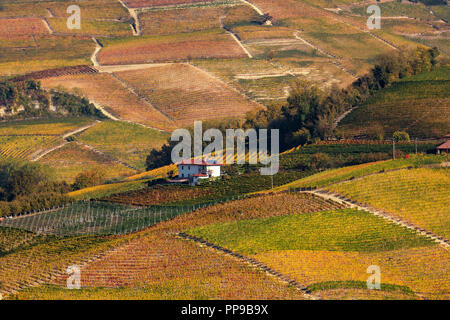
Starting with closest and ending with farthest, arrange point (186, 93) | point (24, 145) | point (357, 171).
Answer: point (357, 171) < point (24, 145) < point (186, 93)

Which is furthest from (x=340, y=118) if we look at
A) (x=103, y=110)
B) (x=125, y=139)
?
(x=103, y=110)

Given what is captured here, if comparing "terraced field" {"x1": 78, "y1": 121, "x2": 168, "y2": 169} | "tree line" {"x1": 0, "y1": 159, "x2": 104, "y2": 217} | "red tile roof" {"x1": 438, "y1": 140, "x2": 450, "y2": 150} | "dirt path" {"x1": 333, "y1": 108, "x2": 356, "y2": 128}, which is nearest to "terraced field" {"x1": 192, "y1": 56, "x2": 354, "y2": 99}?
"terraced field" {"x1": 78, "y1": 121, "x2": 168, "y2": 169}

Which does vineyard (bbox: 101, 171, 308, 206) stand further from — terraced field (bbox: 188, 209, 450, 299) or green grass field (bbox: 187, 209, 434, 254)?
terraced field (bbox: 188, 209, 450, 299)

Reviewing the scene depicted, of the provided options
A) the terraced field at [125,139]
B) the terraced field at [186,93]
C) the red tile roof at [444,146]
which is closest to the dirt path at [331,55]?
the terraced field at [186,93]

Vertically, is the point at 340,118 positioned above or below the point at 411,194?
above

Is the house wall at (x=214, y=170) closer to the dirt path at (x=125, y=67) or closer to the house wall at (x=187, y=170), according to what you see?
the house wall at (x=187, y=170)

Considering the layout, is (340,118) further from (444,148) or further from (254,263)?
(254,263)
